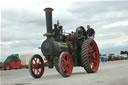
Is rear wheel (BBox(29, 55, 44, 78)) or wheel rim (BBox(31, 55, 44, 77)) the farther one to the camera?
wheel rim (BBox(31, 55, 44, 77))

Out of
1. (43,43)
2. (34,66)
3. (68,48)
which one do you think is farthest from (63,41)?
(34,66)

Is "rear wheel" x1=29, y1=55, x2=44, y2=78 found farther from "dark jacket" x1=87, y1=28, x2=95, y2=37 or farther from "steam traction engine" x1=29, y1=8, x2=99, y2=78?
"dark jacket" x1=87, y1=28, x2=95, y2=37

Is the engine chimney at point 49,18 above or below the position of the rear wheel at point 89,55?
above

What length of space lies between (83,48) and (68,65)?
127 centimetres

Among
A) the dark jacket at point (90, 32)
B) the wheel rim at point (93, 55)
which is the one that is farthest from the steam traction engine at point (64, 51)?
the dark jacket at point (90, 32)

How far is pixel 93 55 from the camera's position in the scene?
10.7 meters

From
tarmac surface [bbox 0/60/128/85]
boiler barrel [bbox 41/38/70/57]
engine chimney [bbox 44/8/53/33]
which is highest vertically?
engine chimney [bbox 44/8/53/33]

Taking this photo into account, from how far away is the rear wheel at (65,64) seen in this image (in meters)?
8.26

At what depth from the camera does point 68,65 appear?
902 centimetres

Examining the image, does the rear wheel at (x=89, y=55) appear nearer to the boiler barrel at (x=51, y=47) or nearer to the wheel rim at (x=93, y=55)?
the wheel rim at (x=93, y=55)

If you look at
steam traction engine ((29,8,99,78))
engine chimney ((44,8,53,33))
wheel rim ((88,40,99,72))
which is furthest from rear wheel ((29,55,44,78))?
wheel rim ((88,40,99,72))

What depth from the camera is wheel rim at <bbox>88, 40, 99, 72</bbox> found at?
10.6 metres

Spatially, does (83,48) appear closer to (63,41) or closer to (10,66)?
(63,41)

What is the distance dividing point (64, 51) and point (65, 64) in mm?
1015
